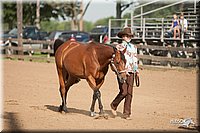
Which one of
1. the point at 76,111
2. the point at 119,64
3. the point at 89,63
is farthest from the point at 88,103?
the point at 119,64

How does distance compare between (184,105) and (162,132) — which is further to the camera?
(184,105)

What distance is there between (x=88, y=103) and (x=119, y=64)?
2.95m

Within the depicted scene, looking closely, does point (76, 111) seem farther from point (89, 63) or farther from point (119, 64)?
point (119, 64)

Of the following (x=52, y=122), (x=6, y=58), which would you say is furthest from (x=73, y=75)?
(x=6, y=58)

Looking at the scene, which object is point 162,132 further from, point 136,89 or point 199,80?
point 199,80

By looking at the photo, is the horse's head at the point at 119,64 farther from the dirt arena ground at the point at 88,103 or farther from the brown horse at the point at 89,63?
the dirt arena ground at the point at 88,103

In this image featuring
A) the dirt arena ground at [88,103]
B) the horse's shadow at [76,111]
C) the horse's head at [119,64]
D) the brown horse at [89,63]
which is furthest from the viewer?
the horse's shadow at [76,111]

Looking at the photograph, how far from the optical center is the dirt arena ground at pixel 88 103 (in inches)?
364

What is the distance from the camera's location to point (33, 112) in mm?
10672

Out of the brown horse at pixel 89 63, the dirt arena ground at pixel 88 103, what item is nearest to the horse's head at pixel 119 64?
the brown horse at pixel 89 63

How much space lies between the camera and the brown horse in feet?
32.2

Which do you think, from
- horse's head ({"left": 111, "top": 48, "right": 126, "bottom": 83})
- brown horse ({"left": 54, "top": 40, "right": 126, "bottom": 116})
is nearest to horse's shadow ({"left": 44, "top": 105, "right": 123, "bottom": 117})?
brown horse ({"left": 54, "top": 40, "right": 126, "bottom": 116})

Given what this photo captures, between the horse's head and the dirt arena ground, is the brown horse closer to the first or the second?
the horse's head

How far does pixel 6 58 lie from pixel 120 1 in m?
13.0
